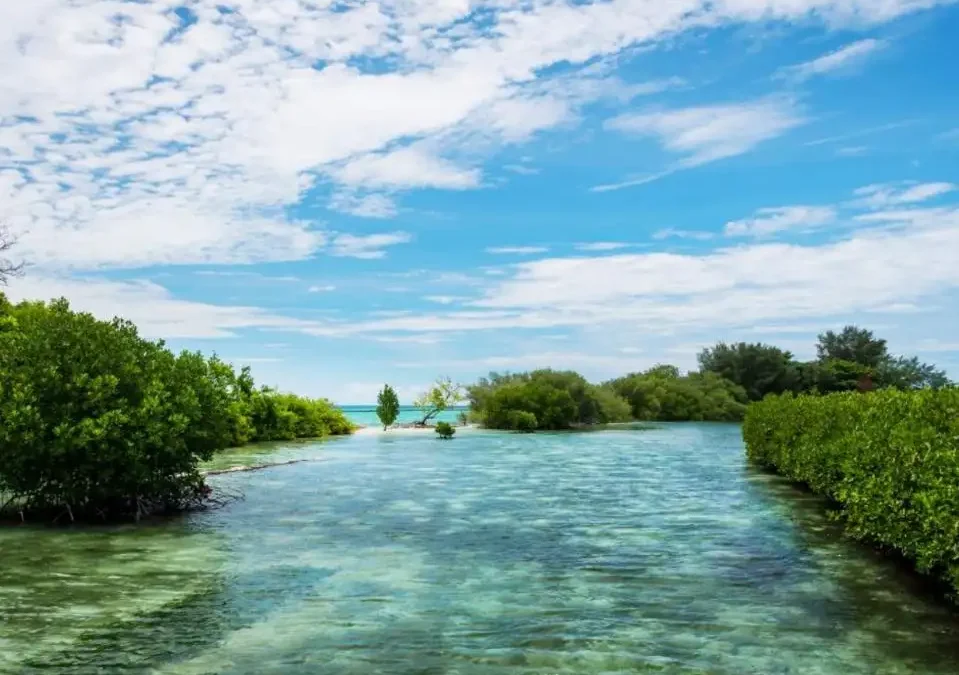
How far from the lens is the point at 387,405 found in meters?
42.9

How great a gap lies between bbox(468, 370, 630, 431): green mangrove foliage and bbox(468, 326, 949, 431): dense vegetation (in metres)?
0.05

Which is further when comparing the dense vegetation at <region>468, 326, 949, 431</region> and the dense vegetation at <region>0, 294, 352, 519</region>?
the dense vegetation at <region>468, 326, 949, 431</region>

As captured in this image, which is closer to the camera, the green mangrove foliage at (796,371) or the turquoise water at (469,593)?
the turquoise water at (469,593)

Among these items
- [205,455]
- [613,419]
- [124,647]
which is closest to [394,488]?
[205,455]

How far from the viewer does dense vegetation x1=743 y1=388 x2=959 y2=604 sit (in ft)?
22.9

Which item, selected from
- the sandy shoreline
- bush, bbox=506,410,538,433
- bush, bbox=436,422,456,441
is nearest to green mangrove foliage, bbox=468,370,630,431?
bush, bbox=506,410,538,433

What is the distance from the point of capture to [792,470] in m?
17.2

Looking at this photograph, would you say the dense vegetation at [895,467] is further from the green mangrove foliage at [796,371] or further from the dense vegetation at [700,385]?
the green mangrove foliage at [796,371]

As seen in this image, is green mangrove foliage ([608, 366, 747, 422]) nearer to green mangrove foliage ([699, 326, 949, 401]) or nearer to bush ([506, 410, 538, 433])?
green mangrove foliage ([699, 326, 949, 401])

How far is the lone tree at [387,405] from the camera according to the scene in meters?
42.5

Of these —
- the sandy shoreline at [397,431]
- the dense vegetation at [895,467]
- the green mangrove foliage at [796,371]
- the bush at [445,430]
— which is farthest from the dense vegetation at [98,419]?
the green mangrove foliage at [796,371]

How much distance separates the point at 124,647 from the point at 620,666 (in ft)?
11.4

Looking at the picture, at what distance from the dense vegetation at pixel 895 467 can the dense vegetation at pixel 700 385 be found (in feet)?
96.9

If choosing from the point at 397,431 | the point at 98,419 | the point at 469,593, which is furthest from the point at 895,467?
the point at 397,431
